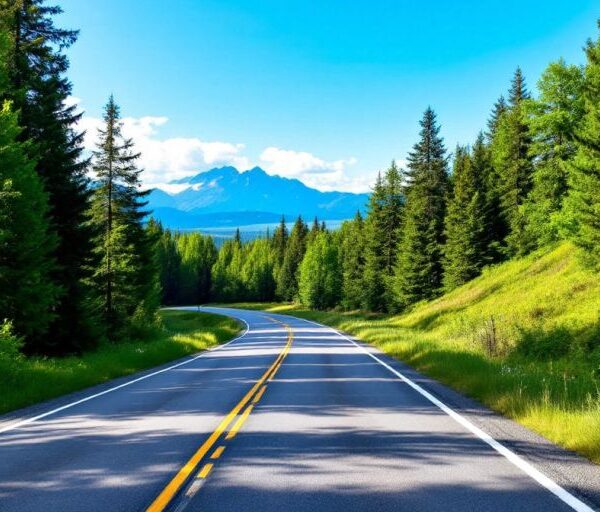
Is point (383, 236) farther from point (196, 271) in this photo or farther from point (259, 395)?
point (196, 271)

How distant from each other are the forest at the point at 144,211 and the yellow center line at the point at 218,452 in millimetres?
9387

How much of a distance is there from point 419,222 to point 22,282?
4218cm

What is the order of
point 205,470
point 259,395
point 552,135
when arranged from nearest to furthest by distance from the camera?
point 205,470 → point 259,395 → point 552,135

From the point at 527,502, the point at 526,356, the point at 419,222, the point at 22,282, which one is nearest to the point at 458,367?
the point at 526,356

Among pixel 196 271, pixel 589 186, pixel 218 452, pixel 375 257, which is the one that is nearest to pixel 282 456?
pixel 218 452

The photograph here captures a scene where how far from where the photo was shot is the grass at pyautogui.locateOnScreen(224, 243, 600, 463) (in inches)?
356

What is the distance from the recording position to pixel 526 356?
20344 millimetres

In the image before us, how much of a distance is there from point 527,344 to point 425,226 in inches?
1313

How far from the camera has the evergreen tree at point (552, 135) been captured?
38406 mm

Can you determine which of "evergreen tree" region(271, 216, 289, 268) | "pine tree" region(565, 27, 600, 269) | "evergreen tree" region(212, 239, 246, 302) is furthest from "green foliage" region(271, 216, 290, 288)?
"pine tree" region(565, 27, 600, 269)

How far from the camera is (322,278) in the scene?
305ft

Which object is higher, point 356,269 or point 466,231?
point 466,231

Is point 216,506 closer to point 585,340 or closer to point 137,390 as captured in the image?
point 137,390

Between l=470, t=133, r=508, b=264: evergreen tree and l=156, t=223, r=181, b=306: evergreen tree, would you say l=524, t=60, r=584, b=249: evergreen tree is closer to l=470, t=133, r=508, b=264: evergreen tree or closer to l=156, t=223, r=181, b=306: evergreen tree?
l=470, t=133, r=508, b=264: evergreen tree
